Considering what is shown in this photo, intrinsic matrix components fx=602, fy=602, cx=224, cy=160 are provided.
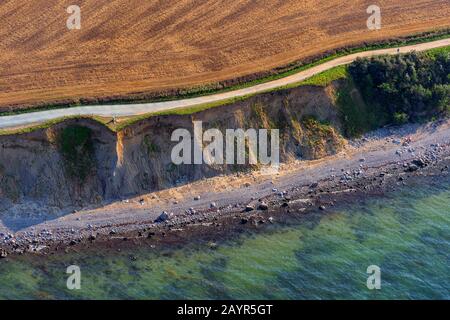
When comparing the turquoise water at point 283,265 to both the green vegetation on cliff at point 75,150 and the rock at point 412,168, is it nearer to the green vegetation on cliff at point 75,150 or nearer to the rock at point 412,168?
the rock at point 412,168

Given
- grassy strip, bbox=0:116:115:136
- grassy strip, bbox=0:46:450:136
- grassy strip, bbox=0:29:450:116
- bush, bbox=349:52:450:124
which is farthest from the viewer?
bush, bbox=349:52:450:124

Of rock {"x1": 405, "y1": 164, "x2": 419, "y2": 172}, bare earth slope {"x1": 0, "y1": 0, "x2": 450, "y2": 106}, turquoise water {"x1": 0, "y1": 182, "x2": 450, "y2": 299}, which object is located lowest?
turquoise water {"x1": 0, "y1": 182, "x2": 450, "y2": 299}

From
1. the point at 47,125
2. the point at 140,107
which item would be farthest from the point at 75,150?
the point at 140,107

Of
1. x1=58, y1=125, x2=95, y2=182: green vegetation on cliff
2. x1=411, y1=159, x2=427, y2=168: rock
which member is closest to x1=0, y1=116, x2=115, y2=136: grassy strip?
x1=58, y1=125, x2=95, y2=182: green vegetation on cliff

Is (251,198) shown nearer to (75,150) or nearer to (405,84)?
(75,150)

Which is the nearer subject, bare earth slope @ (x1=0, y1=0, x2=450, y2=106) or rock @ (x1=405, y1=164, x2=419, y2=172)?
bare earth slope @ (x1=0, y1=0, x2=450, y2=106)

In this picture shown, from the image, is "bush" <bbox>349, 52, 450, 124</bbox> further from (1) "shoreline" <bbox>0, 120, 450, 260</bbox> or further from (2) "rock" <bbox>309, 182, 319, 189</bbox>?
(2) "rock" <bbox>309, 182, 319, 189</bbox>

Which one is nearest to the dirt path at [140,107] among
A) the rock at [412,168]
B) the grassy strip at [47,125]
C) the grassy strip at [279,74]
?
the grassy strip at [279,74]
